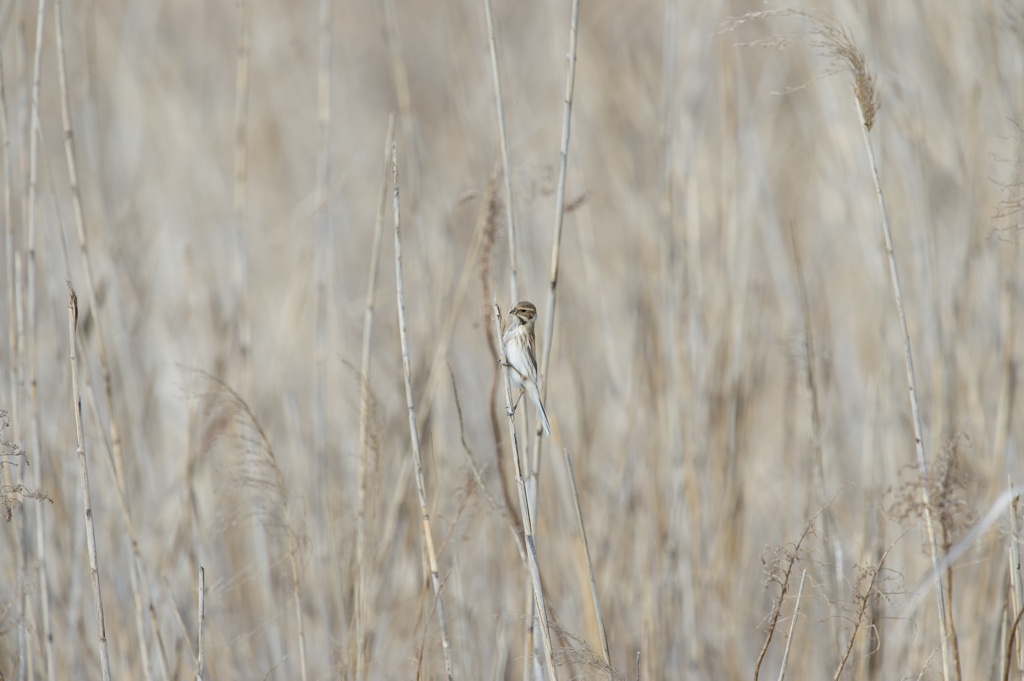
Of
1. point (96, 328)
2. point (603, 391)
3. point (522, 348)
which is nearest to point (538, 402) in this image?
point (522, 348)

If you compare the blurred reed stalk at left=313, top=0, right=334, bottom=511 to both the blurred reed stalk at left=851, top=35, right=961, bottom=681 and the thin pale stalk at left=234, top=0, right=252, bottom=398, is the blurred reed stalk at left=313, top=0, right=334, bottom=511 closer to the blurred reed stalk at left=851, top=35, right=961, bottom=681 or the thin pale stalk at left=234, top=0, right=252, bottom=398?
the thin pale stalk at left=234, top=0, right=252, bottom=398

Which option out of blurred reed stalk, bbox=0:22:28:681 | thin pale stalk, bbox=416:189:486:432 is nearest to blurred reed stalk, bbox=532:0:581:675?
thin pale stalk, bbox=416:189:486:432

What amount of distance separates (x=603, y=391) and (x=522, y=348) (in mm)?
1222

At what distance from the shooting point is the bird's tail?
1482 millimetres

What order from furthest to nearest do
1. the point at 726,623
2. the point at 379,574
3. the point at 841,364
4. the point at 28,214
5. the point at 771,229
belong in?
the point at 841,364, the point at 771,229, the point at 726,623, the point at 379,574, the point at 28,214

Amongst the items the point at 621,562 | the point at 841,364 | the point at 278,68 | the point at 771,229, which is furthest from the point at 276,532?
the point at 278,68

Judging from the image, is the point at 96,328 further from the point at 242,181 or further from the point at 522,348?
the point at 522,348

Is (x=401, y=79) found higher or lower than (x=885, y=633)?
higher

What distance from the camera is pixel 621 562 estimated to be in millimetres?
2271

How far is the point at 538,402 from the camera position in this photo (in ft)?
4.96

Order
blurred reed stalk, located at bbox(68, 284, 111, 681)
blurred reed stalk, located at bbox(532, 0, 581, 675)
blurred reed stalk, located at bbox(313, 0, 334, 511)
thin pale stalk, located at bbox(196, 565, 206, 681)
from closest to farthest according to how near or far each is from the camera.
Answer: blurred reed stalk, located at bbox(68, 284, 111, 681) < thin pale stalk, located at bbox(196, 565, 206, 681) < blurred reed stalk, located at bbox(532, 0, 581, 675) < blurred reed stalk, located at bbox(313, 0, 334, 511)

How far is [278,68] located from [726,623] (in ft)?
11.2

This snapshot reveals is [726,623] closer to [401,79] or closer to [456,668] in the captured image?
[456,668]

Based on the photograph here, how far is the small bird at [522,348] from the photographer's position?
169 cm
